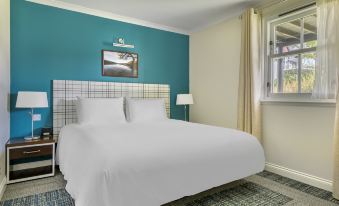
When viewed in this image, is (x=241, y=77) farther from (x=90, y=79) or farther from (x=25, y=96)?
(x=25, y=96)

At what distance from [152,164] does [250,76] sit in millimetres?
2119

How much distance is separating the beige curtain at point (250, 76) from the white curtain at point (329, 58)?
76 cm

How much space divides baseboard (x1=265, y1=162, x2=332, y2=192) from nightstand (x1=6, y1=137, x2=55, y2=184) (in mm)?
3020

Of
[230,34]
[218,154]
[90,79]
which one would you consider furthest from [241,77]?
[90,79]

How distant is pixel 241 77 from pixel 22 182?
3267mm

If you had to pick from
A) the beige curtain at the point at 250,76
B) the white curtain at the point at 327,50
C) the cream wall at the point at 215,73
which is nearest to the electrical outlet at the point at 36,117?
the cream wall at the point at 215,73

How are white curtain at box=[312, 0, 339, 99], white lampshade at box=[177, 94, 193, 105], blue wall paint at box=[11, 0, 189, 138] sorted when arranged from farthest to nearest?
white lampshade at box=[177, 94, 193, 105] < blue wall paint at box=[11, 0, 189, 138] < white curtain at box=[312, 0, 339, 99]

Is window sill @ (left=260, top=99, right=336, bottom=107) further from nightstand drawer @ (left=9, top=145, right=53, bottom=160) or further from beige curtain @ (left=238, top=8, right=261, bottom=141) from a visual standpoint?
nightstand drawer @ (left=9, top=145, right=53, bottom=160)

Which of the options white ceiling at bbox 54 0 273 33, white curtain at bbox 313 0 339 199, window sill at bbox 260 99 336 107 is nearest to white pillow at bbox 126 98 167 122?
white ceiling at bbox 54 0 273 33

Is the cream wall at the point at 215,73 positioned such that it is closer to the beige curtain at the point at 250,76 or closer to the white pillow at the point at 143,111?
the beige curtain at the point at 250,76

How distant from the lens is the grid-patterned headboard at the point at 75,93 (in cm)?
305

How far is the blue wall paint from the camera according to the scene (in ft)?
9.23

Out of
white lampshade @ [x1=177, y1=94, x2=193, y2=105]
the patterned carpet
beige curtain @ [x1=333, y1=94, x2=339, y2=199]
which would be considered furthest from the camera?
white lampshade @ [x1=177, y1=94, x2=193, y2=105]

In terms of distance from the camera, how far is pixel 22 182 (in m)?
2.48
